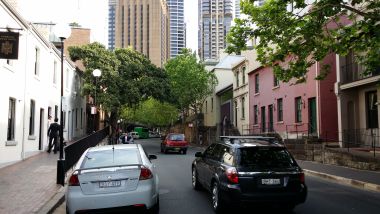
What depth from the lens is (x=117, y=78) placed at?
39094 millimetres

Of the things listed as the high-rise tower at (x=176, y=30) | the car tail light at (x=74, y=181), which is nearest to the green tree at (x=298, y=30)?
the car tail light at (x=74, y=181)

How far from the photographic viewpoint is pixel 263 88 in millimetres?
34156

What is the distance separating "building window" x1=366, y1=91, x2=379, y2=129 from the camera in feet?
70.3

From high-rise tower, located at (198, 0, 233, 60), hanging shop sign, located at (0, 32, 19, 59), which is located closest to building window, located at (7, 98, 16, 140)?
Result: hanging shop sign, located at (0, 32, 19, 59)

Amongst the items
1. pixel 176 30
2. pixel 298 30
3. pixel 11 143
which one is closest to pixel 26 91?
pixel 11 143

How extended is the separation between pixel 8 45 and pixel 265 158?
26.6 feet

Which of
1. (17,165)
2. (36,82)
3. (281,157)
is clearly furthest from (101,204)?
(36,82)

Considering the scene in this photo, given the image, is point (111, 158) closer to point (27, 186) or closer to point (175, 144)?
point (27, 186)

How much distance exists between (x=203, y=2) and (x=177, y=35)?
19820mm

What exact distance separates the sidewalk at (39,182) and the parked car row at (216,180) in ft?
4.76

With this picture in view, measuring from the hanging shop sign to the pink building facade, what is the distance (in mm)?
12738

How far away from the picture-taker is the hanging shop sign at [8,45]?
1173cm

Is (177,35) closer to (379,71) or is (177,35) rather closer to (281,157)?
(379,71)

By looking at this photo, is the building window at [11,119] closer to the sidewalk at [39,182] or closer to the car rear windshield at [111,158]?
the sidewalk at [39,182]
